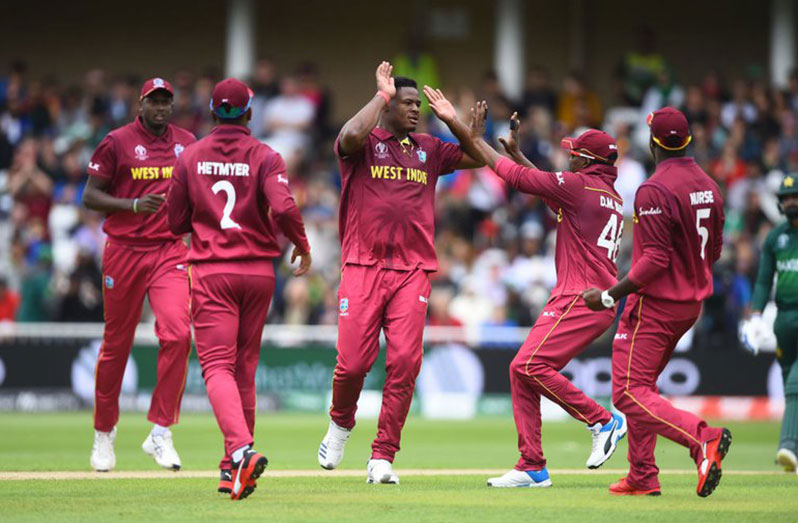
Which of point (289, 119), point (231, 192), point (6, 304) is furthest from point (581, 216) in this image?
point (289, 119)

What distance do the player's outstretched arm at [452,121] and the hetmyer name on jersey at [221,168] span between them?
5.24 feet

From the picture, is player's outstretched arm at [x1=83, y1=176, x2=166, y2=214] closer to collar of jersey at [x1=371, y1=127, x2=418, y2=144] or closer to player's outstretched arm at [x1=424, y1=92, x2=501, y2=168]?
collar of jersey at [x1=371, y1=127, x2=418, y2=144]

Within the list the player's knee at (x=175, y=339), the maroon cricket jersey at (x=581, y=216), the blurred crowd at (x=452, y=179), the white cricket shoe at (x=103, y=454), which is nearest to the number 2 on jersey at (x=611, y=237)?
the maroon cricket jersey at (x=581, y=216)

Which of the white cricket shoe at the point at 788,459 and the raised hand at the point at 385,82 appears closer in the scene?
the raised hand at the point at 385,82

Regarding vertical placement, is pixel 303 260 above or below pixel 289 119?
below

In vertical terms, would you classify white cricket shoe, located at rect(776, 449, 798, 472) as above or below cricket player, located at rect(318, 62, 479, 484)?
below

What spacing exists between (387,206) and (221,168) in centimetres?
139

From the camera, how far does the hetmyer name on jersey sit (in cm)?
933

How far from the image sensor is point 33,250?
22516 mm

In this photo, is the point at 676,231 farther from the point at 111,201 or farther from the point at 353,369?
the point at 111,201

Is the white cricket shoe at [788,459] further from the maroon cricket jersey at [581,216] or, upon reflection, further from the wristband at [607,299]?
the wristband at [607,299]

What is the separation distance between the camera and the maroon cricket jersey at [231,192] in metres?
9.32

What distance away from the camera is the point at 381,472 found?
10.0 m

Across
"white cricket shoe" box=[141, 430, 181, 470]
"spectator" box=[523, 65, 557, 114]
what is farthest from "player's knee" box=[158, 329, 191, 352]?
"spectator" box=[523, 65, 557, 114]
